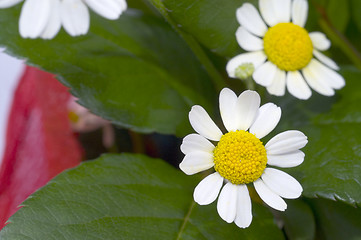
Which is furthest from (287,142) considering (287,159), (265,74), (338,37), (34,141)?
(34,141)

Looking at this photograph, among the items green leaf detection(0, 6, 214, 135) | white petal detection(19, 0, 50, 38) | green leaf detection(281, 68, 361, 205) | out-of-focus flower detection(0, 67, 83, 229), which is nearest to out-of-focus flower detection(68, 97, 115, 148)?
out-of-focus flower detection(0, 67, 83, 229)

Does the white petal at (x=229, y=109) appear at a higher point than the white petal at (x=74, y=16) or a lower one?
lower

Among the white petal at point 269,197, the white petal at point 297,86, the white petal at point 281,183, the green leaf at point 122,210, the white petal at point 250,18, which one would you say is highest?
the white petal at point 250,18

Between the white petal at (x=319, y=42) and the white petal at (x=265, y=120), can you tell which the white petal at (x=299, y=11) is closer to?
the white petal at (x=319, y=42)

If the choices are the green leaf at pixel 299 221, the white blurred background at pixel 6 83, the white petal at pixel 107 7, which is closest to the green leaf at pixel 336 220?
the green leaf at pixel 299 221

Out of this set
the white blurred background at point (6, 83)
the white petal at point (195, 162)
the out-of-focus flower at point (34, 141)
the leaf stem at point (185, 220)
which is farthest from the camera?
the white blurred background at point (6, 83)

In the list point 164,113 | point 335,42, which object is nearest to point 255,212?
point 164,113

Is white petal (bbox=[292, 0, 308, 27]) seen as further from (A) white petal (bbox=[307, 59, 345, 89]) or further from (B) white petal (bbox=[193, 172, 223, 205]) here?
(B) white petal (bbox=[193, 172, 223, 205])

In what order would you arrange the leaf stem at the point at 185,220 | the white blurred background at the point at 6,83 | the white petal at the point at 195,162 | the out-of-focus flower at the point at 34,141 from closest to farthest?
the white petal at the point at 195,162
the leaf stem at the point at 185,220
the out-of-focus flower at the point at 34,141
the white blurred background at the point at 6,83
